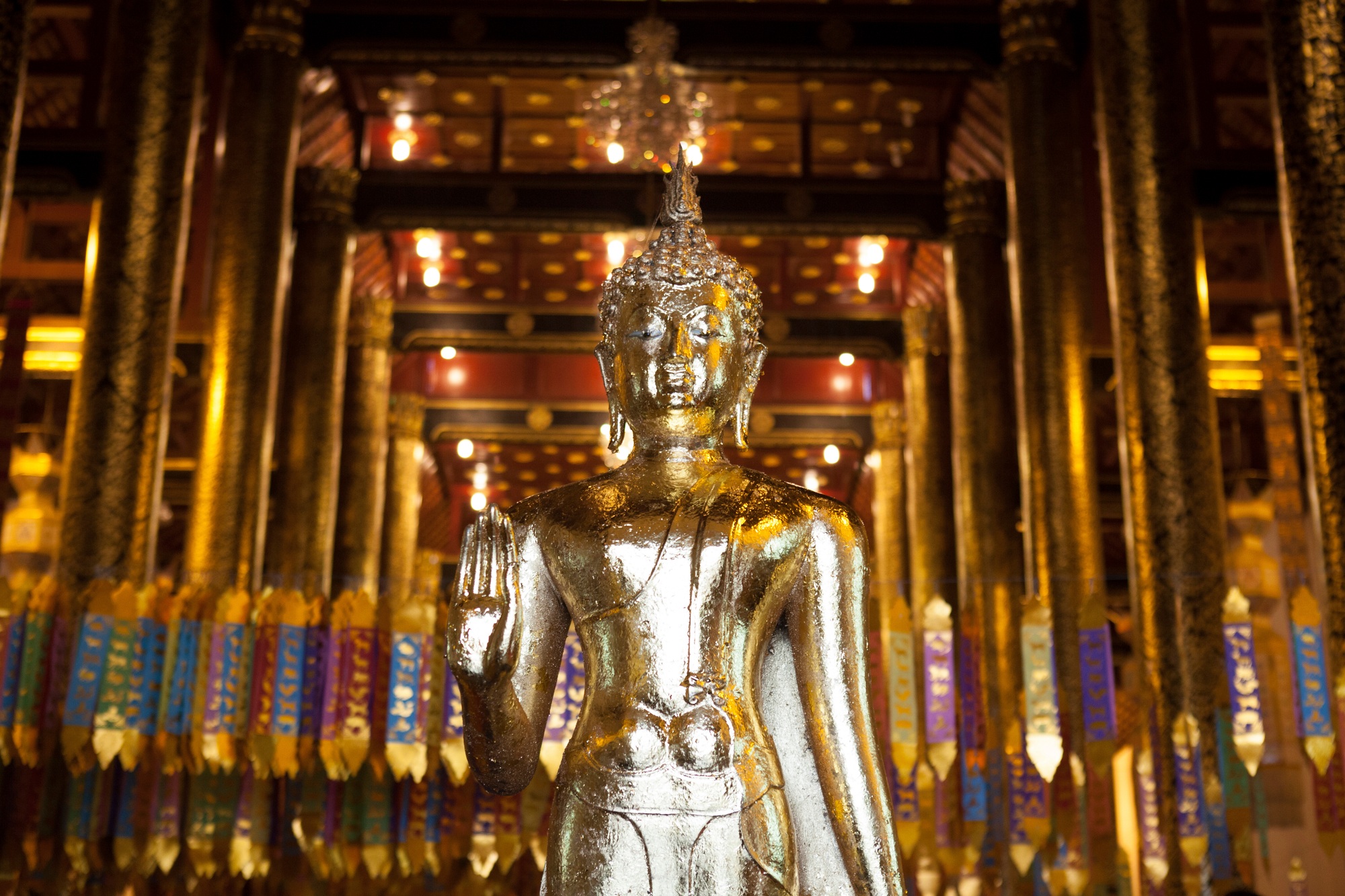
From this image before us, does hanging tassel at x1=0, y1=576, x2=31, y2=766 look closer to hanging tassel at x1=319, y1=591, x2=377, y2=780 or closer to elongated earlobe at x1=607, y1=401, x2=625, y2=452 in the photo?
hanging tassel at x1=319, y1=591, x2=377, y2=780

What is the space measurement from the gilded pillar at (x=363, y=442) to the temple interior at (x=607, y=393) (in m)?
0.05

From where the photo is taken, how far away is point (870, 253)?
44.4ft

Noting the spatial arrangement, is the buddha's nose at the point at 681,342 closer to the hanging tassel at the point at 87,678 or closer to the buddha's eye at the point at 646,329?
the buddha's eye at the point at 646,329

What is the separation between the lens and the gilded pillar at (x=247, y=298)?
26.6 ft

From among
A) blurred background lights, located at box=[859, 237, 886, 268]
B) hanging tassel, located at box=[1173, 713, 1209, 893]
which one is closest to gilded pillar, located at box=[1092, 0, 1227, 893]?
hanging tassel, located at box=[1173, 713, 1209, 893]

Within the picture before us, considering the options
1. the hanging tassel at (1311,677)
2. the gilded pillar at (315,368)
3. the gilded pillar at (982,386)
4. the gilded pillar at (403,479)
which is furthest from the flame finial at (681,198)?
the gilded pillar at (403,479)

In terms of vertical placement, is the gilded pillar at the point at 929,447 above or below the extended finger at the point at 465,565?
above

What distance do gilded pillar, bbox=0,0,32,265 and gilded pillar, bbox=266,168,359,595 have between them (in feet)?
18.5

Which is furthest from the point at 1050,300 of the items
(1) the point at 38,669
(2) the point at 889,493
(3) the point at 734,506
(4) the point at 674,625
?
(4) the point at 674,625

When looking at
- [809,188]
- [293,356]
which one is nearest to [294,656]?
[293,356]

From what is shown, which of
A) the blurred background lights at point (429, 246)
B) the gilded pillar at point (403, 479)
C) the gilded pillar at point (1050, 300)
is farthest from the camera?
the gilded pillar at point (403, 479)

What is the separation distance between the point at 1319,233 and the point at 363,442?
30.7ft

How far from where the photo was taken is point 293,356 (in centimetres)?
1106

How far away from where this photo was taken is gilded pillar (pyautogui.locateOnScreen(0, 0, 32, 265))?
16.3 feet
